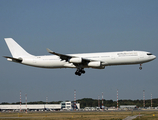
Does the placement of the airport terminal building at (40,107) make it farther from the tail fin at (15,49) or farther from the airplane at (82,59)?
the airplane at (82,59)

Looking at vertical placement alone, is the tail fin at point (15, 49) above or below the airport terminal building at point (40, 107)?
above

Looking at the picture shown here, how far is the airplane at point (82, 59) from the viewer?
57.8 meters

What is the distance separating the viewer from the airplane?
2276 inches

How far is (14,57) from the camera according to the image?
68812mm

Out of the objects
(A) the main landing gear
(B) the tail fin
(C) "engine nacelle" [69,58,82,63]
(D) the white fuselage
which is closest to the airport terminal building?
(B) the tail fin

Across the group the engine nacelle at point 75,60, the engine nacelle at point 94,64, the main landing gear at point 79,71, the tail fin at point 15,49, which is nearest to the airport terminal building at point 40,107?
the tail fin at point 15,49

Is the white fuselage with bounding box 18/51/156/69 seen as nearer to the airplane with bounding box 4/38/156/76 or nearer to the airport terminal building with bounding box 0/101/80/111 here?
the airplane with bounding box 4/38/156/76

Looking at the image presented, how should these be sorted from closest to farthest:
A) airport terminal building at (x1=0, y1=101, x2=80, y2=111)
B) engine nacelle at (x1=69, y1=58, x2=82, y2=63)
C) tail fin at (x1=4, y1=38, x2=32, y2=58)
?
1. engine nacelle at (x1=69, y1=58, x2=82, y2=63)
2. tail fin at (x1=4, y1=38, x2=32, y2=58)
3. airport terminal building at (x1=0, y1=101, x2=80, y2=111)

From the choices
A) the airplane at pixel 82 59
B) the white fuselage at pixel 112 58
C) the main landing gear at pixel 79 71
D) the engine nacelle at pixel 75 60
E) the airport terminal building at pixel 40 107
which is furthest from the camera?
the airport terminal building at pixel 40 107

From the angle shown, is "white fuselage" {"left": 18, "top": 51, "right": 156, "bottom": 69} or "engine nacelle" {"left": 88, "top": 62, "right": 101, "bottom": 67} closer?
"white fuselage" {"left": 18, "top": 51, "right": 156, "bottom": 69}

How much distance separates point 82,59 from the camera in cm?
5988

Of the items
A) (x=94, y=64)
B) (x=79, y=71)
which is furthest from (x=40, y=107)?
(x=94, y=64)

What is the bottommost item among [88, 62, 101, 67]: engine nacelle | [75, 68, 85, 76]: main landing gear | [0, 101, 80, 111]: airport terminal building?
[0, 101, 80, 111]: airport terminal building

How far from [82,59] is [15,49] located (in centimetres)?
2013
